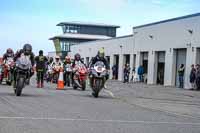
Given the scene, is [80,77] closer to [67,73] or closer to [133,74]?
[67,73]

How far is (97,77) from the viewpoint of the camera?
1964 centimetres

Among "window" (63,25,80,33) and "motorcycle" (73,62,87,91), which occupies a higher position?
"window" (63,25,80,33)

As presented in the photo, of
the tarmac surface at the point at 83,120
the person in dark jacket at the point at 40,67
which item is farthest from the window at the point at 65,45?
the tarmac surface at the point at 83,120

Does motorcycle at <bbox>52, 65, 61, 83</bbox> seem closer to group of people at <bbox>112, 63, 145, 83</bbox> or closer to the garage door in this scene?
the garage door

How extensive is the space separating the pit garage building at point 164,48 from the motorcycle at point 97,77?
66.2 feet

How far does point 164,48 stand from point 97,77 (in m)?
26.6

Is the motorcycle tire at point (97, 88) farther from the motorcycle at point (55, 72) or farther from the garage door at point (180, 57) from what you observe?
the garage door at point (180, 57)

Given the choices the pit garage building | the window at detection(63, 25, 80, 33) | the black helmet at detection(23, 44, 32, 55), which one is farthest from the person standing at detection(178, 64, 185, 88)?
the window at detection(63, 25, 80, 33)

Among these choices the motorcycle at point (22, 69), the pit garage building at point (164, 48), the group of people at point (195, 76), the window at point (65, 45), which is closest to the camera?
the motorcycle at point (22, 69)

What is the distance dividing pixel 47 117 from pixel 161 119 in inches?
106

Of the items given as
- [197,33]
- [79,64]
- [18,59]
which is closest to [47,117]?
[18,59]

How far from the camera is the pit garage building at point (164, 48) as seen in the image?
131 feet

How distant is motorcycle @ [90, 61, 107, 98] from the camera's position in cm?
1948

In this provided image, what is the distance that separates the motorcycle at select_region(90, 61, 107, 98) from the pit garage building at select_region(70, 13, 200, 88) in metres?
20.2
